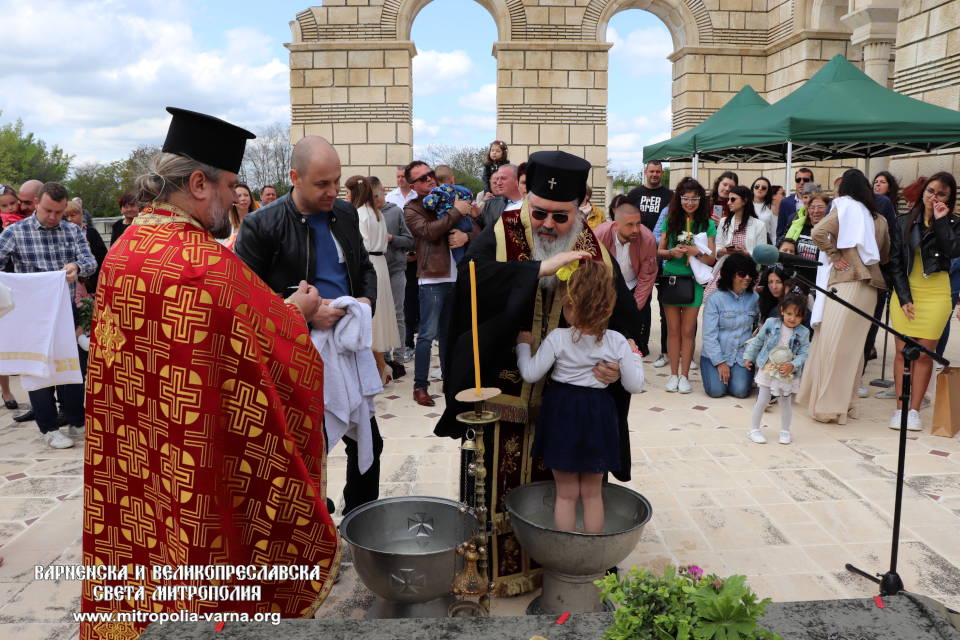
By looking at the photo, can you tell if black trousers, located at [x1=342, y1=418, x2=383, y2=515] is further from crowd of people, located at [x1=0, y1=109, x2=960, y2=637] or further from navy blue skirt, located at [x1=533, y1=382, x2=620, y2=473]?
navy blue skirt, located at [x1=533, y1=382, x2=620, y2=473]

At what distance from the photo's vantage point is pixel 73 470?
16.3ft

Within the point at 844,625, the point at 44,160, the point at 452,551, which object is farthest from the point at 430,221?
the point at 44,160

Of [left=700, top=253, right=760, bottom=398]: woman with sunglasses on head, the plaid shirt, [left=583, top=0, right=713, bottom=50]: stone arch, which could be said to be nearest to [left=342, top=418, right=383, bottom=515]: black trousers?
the plaid shirt

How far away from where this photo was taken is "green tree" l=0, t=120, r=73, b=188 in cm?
4671

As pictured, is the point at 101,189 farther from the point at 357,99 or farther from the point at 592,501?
the point at 592,501

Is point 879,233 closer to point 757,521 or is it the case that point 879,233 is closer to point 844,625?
point 757,521

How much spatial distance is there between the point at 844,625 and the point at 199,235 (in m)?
2.05

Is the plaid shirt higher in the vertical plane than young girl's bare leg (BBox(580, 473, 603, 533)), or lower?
higher

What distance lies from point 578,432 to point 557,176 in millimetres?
1061

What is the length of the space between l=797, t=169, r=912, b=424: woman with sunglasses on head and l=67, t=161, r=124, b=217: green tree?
32217 millimetres

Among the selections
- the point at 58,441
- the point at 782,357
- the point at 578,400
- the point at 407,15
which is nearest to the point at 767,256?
the point at 578,400

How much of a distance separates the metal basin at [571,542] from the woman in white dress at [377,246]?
333 centimetres

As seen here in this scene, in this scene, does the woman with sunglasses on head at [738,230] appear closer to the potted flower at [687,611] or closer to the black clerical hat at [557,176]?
the black clerical hat at [557,176]

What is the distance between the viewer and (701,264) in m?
6.96
